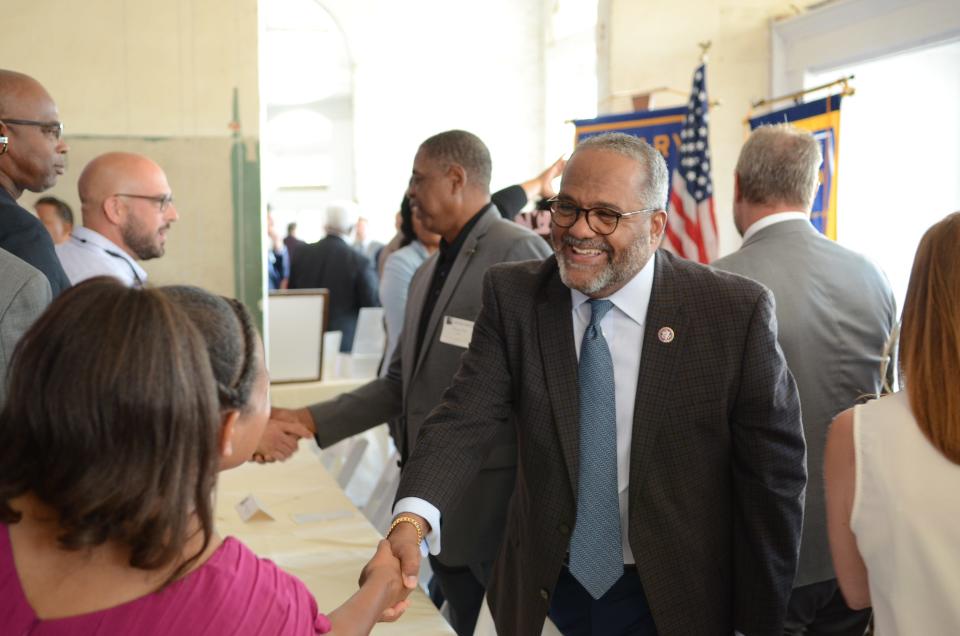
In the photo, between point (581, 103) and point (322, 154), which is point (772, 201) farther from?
point (322, 154)

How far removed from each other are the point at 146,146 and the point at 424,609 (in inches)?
157

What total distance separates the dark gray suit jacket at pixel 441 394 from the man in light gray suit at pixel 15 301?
47.1 inches

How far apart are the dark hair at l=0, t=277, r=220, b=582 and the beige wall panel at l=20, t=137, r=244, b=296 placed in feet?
14.6

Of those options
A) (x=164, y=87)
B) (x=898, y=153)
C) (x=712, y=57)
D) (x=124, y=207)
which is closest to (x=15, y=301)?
(x=124, y=207)

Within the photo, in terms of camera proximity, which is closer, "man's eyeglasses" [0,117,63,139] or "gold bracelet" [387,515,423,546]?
"gold bracelet" [387,515,423,546]

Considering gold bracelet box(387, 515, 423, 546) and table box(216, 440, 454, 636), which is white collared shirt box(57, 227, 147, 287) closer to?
table box(216, 440, 454, 636)

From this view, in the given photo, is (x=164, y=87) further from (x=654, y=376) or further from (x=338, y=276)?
(x=654, y=376)

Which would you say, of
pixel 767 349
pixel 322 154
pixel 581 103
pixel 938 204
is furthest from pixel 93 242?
pixel 322 154

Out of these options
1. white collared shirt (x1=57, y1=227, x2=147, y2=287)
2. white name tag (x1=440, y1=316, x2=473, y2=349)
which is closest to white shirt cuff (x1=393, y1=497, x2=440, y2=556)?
white name tag (x1=440, y1=316, x2=473, y2=349)

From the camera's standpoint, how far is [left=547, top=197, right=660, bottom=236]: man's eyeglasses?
197cm

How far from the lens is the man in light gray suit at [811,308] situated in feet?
9.00

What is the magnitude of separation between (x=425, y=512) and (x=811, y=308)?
145 centimetres

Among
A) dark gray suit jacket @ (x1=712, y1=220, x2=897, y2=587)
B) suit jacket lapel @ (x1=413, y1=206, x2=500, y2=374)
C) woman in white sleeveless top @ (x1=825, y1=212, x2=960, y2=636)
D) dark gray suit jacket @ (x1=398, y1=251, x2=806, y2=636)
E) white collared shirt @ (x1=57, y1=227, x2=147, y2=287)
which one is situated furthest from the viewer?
white collared shirt @ (x1=57, y1=227, x2=147, y2=287)

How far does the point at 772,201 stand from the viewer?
9.43 ft
